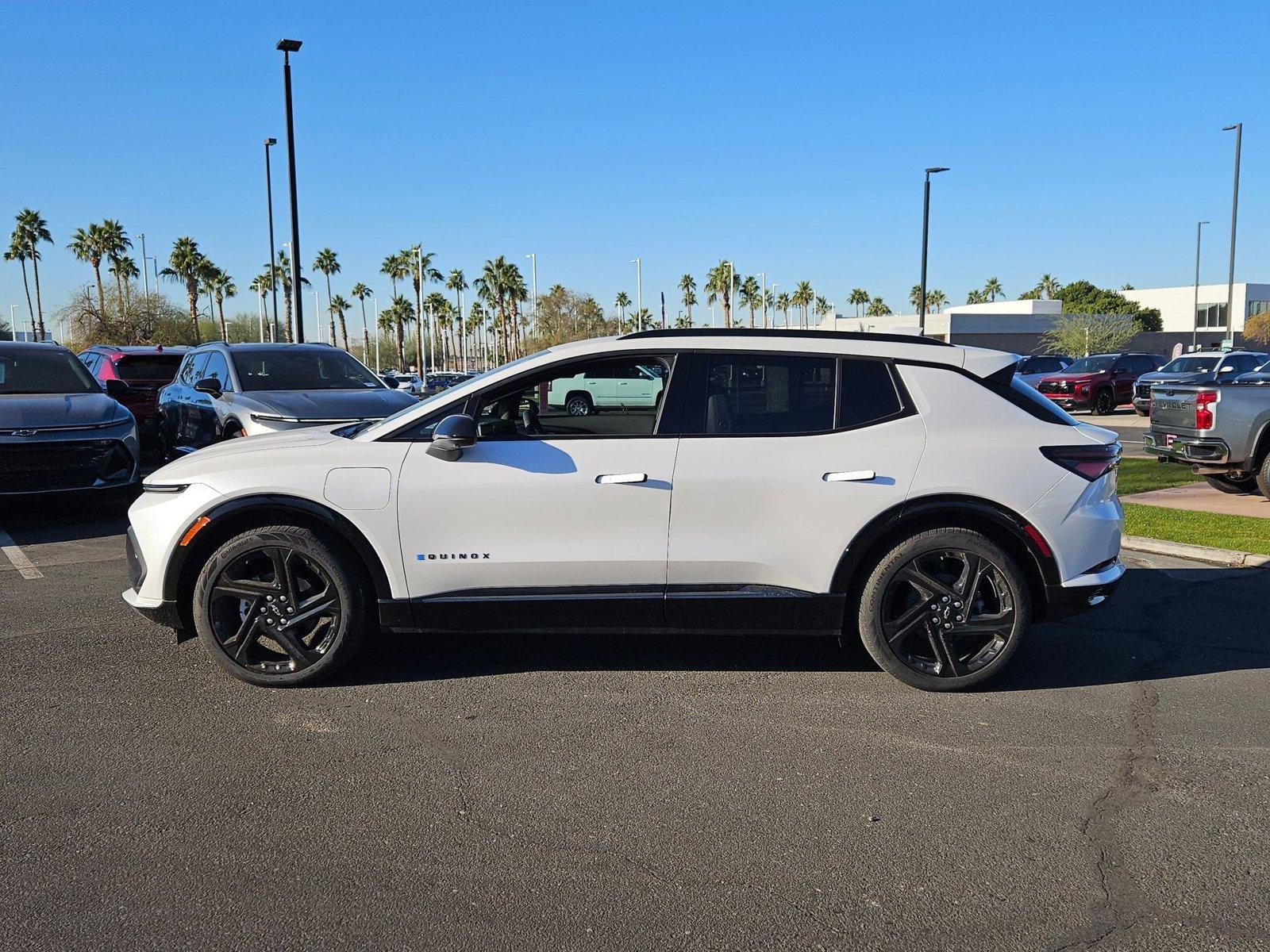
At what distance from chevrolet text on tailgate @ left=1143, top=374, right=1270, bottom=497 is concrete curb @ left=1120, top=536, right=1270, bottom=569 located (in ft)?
9.31

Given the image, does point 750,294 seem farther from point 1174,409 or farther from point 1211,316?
point 1174,409

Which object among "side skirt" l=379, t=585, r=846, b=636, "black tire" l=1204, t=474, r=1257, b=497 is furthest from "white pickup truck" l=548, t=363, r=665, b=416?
"black tire" l=1204, t=474, r=1257, b=497

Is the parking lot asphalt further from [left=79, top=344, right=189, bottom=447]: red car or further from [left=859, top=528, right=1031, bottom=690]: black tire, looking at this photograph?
[left=79, top=344, right=189, bottom=447]: red car

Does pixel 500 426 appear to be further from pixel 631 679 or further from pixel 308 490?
pixel 631 679

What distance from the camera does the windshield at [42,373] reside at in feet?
35.4

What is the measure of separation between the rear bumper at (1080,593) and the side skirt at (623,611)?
3.25 ft

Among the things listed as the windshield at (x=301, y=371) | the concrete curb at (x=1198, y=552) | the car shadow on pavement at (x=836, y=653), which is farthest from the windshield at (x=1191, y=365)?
the car shadow on pavement at (x=836, y=653)

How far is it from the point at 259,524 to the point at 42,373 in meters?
7.60

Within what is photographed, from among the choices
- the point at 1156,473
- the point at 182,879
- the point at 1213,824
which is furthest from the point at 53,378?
the point at 1156,473

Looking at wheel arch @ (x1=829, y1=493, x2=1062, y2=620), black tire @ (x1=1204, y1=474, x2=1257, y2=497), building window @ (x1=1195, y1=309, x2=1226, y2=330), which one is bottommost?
black tire @ (x1=1204, y1=474, x2=1257, y2=497)

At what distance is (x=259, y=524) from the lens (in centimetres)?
502

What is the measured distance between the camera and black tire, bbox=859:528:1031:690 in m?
4.89

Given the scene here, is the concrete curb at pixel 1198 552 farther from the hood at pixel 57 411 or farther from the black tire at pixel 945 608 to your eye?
the hood at pixel 57 411

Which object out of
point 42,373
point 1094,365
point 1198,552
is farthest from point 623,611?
point 1094,365
